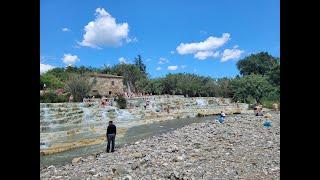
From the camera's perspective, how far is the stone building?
43675 millimetres

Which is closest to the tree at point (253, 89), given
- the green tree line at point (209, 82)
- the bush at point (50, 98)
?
the green tree line at point (209, 82)

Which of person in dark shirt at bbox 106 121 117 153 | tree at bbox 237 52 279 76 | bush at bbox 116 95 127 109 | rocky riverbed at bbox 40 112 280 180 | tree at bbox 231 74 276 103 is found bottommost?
rocky riverbed at bbox 40 112 280 180

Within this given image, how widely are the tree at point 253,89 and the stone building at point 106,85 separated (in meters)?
14.5

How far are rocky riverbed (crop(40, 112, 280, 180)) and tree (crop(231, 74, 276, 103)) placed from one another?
30219 mm

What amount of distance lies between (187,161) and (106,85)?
36622 millimetres

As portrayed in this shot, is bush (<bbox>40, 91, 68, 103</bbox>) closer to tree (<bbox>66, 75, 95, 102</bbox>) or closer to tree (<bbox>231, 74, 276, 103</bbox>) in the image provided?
tree (<bbox>66, 75, 95, 102</bbox>)

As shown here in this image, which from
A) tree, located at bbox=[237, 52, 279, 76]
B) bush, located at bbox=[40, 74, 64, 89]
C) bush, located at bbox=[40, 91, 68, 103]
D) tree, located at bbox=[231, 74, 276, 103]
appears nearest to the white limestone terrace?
bush, located at bbox=[40, 91, 68, 103]

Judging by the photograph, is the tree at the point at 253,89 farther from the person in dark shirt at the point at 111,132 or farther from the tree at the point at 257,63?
the person in dark shirt at the point at 111,132

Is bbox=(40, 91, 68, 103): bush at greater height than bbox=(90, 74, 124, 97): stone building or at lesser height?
lesser

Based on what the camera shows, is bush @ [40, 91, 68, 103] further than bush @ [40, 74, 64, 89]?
No

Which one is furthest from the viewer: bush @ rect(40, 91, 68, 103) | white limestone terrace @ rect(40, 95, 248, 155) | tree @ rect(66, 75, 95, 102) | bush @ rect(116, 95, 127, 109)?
tree @ rect(66, 75, 95, 102)
